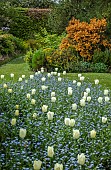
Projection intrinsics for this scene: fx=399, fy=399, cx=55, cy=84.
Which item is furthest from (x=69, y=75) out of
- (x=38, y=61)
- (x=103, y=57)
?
(x=103, y=57)

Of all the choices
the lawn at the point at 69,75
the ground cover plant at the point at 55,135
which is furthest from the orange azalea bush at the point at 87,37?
the ground cover plant at the point at 55,135

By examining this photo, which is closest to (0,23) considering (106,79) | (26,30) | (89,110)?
(26,30)

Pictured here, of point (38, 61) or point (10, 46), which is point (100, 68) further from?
point (10, 46)

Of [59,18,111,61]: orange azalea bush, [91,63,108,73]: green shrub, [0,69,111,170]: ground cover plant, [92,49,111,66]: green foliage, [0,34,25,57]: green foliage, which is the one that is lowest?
[0,34,25,57]: green foliage

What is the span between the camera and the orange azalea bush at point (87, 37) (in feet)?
46.3

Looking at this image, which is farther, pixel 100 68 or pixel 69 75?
pixel 100 68

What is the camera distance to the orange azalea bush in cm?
1410

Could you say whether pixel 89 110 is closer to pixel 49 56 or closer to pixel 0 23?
pixel 49 56

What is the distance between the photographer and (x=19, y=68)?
47.6 feet

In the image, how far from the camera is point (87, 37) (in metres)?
14.2

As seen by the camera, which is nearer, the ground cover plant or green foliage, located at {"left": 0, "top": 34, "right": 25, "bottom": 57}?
the ground cover plant

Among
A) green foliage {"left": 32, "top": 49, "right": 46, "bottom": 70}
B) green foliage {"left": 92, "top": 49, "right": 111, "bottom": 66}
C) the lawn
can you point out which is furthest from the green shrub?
green foliage {"left": 32, "top": 49, "right": 46, "bottom": 70}

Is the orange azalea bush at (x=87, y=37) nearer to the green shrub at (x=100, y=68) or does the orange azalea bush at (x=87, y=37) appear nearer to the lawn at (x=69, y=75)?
the green shrub at (x=100, y=68)

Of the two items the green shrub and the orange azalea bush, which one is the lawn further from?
the orange azalea bush
